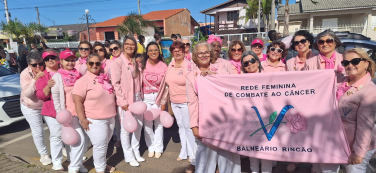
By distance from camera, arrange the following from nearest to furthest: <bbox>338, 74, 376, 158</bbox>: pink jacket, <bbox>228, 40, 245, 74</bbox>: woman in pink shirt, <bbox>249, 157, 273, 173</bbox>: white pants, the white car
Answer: <bbox>338, 74, 376, 158</bbox>: pink jacket, <bbox>249, 157, 273, 173</bbox>: white pants, <bbox>228, 40, 245, 74</bbox>: woman in pink shirt, the white car

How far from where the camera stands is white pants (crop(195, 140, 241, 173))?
3.06 metres

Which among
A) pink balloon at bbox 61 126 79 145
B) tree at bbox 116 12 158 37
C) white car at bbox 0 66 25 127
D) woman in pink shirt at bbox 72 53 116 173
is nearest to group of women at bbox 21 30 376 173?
woman in pink shirt at bbox 72 53 116 173

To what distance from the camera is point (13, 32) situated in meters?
29.7

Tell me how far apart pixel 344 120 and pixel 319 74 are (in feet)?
1.80

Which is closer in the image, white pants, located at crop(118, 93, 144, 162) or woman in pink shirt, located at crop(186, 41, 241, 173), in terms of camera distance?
woman in pink shirt, located at crop(186, 41, 241, 173)

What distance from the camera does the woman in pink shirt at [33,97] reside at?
3.62 meters

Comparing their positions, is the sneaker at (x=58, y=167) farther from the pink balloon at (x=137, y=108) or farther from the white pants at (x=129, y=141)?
the pink balloon at (x=137, y=108)

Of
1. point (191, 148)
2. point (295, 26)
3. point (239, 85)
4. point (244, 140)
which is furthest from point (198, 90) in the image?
point (295, 26)

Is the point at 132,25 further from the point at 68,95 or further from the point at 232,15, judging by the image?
the point at 68,95

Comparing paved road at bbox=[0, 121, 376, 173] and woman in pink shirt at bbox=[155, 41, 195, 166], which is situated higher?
woman in pink shirt at bbox=[155, 41, 195, 166]

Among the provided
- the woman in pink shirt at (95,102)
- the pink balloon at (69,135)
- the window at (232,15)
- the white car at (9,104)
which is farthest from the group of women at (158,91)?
the window at (232,15)

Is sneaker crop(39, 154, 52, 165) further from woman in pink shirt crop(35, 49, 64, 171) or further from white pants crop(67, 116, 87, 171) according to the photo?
white pants crop(67, 116, 87, 171)

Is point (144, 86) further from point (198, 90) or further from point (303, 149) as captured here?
point (303, 149)

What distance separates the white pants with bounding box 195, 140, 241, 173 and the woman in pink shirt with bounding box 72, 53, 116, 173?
1.38m
